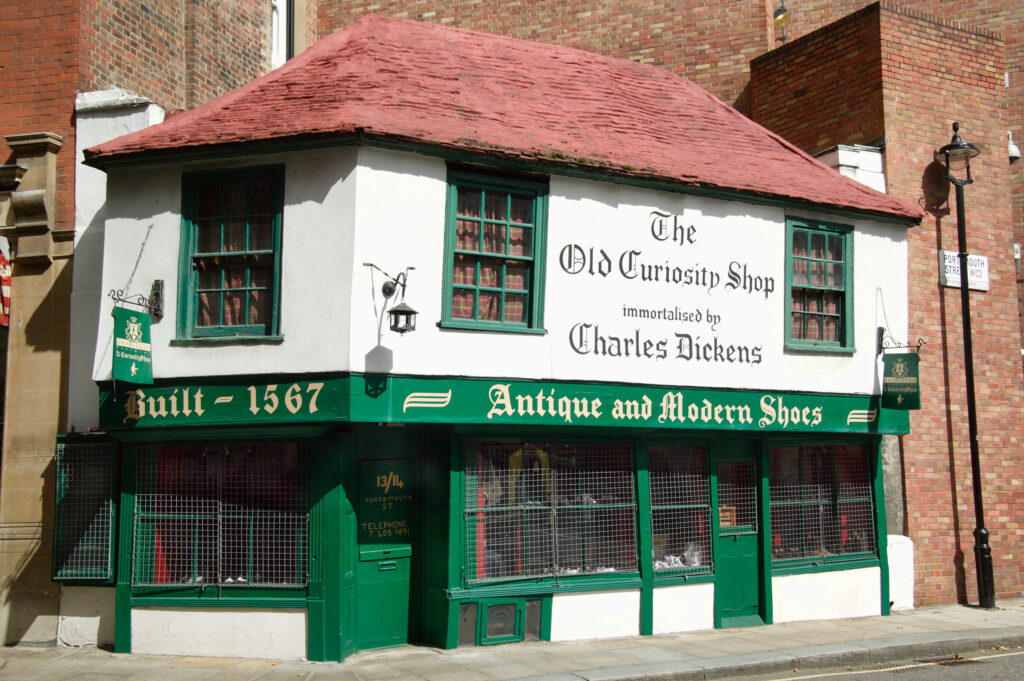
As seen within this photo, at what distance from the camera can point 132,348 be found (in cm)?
922

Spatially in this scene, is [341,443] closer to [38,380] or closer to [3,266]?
[38,380]

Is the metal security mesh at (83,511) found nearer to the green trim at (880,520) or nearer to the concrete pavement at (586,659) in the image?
the concrete pavement at (586,659)

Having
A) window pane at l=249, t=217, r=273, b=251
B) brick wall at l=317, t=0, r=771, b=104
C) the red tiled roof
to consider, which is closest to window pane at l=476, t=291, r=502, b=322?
the red tiled roof

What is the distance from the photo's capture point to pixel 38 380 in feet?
34.9

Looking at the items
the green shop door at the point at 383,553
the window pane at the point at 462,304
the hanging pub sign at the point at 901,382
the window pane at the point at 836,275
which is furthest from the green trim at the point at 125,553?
the hanging pub sign at the point at 901,382

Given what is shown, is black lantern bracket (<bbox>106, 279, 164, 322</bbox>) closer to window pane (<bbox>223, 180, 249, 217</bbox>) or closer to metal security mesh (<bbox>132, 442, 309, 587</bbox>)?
window pane (<bbox>223, 180, 249, 217</bbox>)

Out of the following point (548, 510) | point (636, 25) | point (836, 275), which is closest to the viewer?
point (548, 510)

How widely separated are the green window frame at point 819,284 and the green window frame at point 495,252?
360 cm

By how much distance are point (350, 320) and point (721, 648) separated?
5312mm

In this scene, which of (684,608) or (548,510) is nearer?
(548,510)

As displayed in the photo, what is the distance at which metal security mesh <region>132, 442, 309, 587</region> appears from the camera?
9555 mm

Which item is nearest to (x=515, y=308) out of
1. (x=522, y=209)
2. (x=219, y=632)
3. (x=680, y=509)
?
(x=522, y=209)

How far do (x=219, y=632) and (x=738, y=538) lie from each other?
20.7 feet

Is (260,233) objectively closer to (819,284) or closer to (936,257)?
(819,284)
